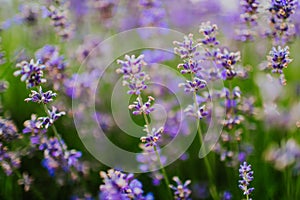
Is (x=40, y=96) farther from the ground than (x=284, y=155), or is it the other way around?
(x=40, y=96)

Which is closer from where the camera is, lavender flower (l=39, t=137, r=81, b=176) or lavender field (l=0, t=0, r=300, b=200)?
lavender field (l=0, t=0, r=300, b=200)

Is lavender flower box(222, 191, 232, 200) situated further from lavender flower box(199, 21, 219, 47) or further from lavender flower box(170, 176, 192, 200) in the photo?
lavender flower box(199, 21, 219, 47)

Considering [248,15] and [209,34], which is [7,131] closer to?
[209,34]

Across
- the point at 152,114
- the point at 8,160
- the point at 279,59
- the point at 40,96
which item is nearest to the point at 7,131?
the point at 8,160

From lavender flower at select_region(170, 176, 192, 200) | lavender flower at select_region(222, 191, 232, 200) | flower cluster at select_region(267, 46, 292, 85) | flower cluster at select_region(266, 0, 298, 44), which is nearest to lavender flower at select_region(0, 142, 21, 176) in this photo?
lavender flower at select_region(170, 176, 192, 200)

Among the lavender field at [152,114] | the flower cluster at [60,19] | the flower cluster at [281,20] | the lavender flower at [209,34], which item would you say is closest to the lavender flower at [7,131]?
the lavender field at [152,114]

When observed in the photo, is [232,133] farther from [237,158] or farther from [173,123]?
[173,123]

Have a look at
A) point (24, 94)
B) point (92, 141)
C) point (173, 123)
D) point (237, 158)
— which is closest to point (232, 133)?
point (237, 158)
